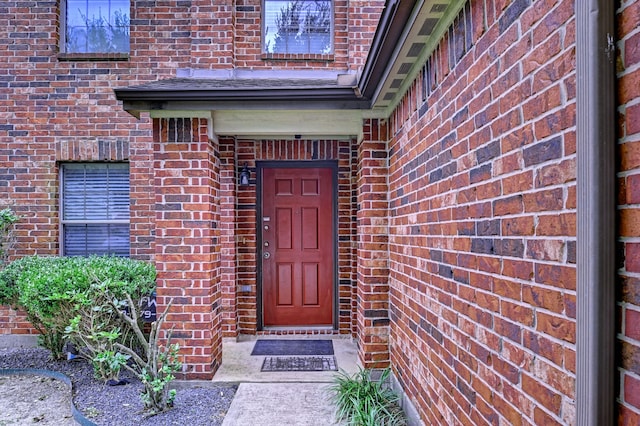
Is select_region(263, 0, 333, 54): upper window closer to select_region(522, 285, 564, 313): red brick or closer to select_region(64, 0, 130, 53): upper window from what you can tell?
select_region(64, 0, 130, 53): upper window

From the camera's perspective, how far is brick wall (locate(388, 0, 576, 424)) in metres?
1.28

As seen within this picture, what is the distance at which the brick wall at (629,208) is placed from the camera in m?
0.99

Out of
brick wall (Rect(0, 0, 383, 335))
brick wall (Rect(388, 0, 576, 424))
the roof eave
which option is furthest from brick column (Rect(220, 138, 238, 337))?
brick wall (Rect(388, 0, 576, 424))

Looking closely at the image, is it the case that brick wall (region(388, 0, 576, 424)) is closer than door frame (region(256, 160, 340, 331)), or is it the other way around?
brick wall (region(388, 0, 576, 424))

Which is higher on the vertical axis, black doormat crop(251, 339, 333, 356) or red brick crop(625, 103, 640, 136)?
red brick crop(625, 103, 640, 136)

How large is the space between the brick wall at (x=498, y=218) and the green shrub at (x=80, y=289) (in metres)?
2.83

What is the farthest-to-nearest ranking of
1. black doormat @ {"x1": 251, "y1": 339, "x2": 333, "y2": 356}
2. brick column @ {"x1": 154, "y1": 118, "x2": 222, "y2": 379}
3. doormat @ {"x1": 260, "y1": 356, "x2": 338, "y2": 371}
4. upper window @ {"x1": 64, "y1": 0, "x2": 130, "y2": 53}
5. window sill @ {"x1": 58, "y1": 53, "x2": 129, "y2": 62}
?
upper window @ {"x1": 64, "y1": 0, "x2": 130, "y2": 53}, window sill @ {"x1": 58, "y1": 53, "x2": 129, "y2": 62}, black doormat @ {"x1": 251, "y1": 339, "x2": 333, "y2": 356}, doormat @ {"x1": 260, "y1": 356, "x2": 338, "y2": 371}, brick column @ {"x1": 154, "y1": 118, "x2": 222, "y2": 379}

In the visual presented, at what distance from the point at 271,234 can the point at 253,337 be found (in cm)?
132

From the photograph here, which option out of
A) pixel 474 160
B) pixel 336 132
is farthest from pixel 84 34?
pixel 474 160

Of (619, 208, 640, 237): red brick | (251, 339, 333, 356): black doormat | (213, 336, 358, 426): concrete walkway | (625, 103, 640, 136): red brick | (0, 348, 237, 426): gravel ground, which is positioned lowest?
(0, 348, 237, 426): gravel ground

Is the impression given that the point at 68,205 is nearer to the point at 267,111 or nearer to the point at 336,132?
the point at 267,111

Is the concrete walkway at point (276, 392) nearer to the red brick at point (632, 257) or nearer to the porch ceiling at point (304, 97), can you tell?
the porch ceiling at point (304, 97)

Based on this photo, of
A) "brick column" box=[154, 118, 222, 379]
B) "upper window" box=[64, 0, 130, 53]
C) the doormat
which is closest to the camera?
"brick column" box=[154, 118, 222, 379]

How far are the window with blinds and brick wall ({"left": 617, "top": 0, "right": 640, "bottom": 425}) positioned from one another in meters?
5.54
